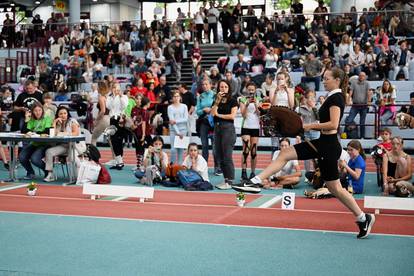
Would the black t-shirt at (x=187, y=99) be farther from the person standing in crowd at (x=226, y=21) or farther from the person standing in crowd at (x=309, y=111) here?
the person standing in crowd at (x=226, y=21)

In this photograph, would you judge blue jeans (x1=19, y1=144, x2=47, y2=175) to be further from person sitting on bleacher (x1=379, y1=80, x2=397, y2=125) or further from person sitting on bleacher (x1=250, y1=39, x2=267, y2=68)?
person sitting on bleacher (x1=250, y1=39, x2=267, y2=68)

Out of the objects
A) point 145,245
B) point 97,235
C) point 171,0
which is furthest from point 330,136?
point 171,0

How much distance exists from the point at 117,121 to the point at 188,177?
3780 mm

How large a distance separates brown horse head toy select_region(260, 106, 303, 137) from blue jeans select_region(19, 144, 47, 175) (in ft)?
22.7

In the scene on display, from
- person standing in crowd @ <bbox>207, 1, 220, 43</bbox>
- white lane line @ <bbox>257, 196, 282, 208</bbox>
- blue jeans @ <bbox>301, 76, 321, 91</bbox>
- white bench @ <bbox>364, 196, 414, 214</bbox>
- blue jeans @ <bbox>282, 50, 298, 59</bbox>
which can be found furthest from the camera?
person standing in crowd @ <bbox>207, 1, 220, 43</bbox>

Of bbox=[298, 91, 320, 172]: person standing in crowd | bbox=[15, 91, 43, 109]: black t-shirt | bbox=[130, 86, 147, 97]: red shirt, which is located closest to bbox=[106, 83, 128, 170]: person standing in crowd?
bbox=[15, 91, 43, 109]: black t-shirt

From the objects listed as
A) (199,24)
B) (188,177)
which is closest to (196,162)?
(188,177)

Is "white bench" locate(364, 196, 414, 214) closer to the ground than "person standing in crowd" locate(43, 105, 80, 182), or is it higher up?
closer to the ground

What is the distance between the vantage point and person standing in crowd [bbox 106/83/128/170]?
15.9 meters

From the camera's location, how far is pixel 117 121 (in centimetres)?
1595

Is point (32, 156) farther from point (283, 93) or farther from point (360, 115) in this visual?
point (360, 115)

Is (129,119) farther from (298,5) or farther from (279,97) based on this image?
(298,5)

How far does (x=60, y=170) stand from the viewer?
1591cm

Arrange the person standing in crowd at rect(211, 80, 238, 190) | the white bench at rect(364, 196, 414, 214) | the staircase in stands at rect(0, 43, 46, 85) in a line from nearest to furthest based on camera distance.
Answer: the white bench at rect(364, 196, 414, 214)
the person standing in crowd at rect(211, 80, 238, 190)
the staircase in stands at rect(0, 43, 46, 85)
